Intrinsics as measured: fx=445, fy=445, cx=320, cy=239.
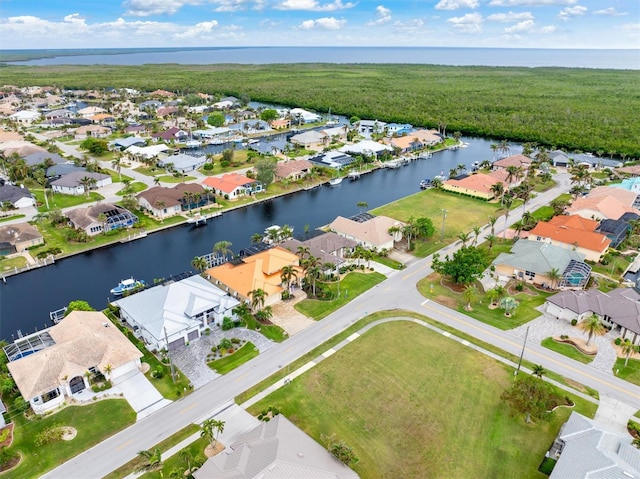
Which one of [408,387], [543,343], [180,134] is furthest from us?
[180,134]

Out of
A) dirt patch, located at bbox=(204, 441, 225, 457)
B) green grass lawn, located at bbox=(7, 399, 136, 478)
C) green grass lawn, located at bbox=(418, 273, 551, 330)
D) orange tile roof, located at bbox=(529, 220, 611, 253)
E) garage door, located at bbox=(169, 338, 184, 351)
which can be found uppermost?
orange tile roof, located at bbox=(529, 220, 611, 253)

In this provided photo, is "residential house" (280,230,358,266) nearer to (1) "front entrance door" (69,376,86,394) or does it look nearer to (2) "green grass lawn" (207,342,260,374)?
(2) "green grass lawn" (207,342,260,374)

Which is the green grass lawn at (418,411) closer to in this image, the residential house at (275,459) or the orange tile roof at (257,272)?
the residential house at (275,459)

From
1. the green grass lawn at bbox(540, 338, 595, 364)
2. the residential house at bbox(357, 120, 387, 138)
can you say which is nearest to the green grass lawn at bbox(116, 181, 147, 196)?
the residential house at bbox(357, 120, 387, 138)

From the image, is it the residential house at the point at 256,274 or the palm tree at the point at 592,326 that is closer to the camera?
the palm tree at the point at 592,326

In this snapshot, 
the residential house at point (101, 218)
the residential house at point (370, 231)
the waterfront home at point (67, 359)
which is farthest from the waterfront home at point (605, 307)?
the residential house at point (101, 218)

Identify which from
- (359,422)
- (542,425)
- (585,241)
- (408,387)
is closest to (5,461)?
(359,422)

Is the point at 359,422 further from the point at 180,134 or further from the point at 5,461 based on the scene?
the point at 180,134
